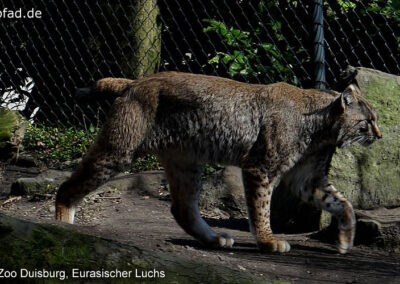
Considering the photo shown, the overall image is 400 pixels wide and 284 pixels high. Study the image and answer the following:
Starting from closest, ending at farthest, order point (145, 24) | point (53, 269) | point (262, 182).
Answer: point (53, 269), point (262, 182), point (145, 24)

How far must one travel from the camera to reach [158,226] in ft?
19.2

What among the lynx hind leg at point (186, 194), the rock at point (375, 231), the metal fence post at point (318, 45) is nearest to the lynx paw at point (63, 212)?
the lynx hind leg at point (186, 194)

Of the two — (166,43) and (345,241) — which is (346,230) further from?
(166,43)

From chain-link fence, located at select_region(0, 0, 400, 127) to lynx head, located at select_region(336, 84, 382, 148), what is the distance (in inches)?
44.5

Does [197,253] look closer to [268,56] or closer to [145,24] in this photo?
[268,56]

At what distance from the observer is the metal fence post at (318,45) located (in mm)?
6488

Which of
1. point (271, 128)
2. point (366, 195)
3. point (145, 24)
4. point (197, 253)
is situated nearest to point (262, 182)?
point (271, 128)

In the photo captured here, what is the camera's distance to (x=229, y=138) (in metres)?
5.22

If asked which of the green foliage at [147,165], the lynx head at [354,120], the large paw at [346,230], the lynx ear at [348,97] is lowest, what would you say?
the large paw at [346,230]

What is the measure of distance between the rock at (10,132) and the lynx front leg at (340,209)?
3546mm

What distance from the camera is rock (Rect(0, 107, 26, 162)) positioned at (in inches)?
293

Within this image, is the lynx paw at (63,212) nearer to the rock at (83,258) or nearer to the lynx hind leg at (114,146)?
the lynx hind leg at (114,146)

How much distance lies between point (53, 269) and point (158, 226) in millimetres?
2936

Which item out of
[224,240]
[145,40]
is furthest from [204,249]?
[145,40]
